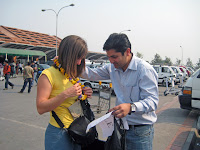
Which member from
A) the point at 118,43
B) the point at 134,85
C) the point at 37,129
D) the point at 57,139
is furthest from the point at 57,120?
the point at 37,129

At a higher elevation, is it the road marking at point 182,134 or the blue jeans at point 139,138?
the blue jeans at point 139,138

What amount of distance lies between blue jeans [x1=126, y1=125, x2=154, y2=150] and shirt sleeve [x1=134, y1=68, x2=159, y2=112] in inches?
10.9

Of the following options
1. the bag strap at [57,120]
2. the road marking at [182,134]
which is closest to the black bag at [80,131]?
the bag strap at [57,120]

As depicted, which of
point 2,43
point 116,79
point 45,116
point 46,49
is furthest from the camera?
point 46,49

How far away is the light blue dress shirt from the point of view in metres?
1.67

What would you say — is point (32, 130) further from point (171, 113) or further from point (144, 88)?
point (171, 113)

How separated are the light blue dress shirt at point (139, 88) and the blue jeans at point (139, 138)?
61mm

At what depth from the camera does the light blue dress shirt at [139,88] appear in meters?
1.67

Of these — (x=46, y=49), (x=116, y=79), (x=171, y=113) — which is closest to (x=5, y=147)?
(x=116, y=79)

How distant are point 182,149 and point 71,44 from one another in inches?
135

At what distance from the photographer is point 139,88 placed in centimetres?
179

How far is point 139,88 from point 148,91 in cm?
12

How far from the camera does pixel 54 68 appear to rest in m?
1.73

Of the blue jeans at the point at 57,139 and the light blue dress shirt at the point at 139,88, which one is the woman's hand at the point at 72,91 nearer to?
the blue jeans at the point at 57,139
